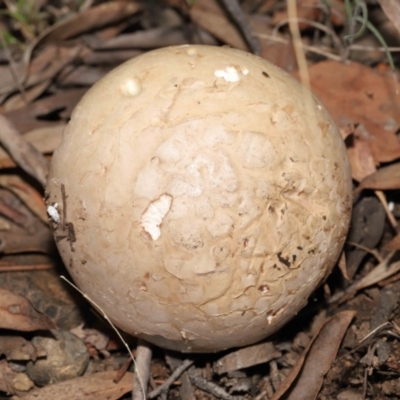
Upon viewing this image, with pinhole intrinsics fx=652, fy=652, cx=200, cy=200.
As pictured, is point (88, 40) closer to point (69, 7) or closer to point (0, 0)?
point (69, 7)

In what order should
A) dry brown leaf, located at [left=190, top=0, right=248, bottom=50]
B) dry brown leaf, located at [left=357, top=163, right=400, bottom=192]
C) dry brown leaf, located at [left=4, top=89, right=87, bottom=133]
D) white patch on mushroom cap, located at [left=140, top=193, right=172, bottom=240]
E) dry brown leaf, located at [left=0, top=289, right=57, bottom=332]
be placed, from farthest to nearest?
dry brown leaf, located at [left=190, top=0, right=248, bottom=50]
dry brown leaf, located at [left=4, top=89, right=87, bottom=133]
dry brown leaf, located at [left=357, top=163, right=400, bottom=192]
dry brown leaf, located at [left=0, top=289, right=57, bottom=332]
white patch on mushroom cap, located at [left=140, top=193, right=172, bottom=240]

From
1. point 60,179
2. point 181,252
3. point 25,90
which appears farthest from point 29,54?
point 181,252

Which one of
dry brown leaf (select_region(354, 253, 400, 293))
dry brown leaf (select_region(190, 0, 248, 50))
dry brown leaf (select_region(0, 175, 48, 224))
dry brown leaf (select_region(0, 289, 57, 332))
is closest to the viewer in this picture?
dry brown leaf (select_region(0, 289, 57, 332))

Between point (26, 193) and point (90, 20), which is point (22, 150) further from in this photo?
point (90, 20)

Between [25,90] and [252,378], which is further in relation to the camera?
[25,90]

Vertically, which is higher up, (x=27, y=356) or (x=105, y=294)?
(x=105, y=294)

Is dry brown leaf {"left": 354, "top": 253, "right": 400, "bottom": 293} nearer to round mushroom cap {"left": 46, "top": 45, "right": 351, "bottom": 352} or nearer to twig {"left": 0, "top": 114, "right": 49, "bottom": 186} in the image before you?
round mushroom cap {"left": 46, "top": 45, "right": 351, "bottom": 352}

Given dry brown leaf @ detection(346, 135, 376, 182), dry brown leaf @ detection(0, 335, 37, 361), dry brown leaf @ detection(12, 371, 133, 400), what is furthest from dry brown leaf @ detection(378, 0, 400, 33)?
dry brown leaf @ detection(0, 335, 37, 361)

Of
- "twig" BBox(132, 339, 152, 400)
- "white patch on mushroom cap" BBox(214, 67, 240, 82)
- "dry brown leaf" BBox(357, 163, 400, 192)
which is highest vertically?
"white patch on mushroom cap" BBox(214, 67, 240, 82)
